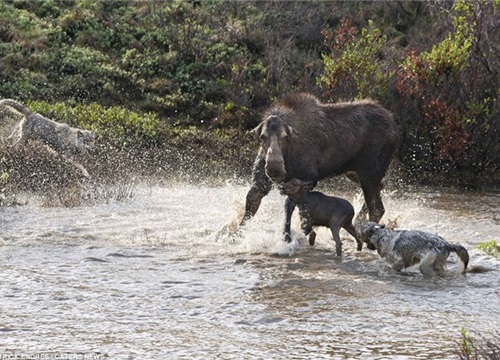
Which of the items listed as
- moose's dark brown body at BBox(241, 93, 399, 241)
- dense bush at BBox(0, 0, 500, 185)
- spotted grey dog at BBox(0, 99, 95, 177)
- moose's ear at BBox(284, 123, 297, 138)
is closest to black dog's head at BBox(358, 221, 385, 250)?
moose's dark brown body at BBox(241, 93, 399, 241)

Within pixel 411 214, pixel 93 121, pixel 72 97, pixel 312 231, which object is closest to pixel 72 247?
pixel 312 231

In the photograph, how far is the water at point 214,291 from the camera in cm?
721

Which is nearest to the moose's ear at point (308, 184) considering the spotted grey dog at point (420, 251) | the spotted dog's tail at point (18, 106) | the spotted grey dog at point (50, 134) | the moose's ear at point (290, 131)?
the moose's ear at point (290, 131)

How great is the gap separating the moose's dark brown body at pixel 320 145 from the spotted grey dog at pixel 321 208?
18 centimetres

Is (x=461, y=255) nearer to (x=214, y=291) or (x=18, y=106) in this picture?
(x=214, y=291)

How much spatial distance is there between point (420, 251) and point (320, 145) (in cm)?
221

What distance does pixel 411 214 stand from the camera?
12930 mm

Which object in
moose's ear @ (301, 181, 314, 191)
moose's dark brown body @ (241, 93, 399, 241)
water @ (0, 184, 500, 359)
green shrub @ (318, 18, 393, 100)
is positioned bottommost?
water @ (0, 184, 500, 359)

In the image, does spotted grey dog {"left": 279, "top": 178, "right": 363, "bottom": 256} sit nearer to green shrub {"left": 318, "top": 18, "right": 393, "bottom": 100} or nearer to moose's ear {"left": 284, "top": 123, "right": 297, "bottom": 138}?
moose's ear {"left": 284, "top": 123, "right": 297, "bottom": 138}

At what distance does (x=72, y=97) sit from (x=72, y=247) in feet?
28.1

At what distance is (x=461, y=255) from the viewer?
929 cm

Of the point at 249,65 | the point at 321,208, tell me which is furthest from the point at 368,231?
the point at 249,65

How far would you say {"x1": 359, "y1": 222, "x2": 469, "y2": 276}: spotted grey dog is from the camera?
9297mm

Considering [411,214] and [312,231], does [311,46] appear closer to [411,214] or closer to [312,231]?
[411,214]
